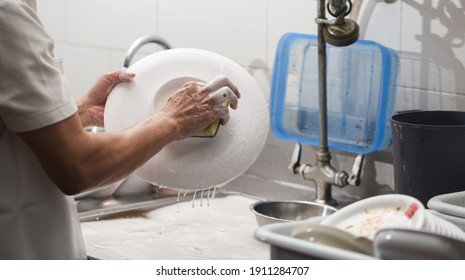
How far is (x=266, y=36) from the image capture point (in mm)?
2275

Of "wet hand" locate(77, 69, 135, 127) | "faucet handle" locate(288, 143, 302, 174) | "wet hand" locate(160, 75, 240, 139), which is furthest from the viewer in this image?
"faucet handle" locate(288, 143, 302, 174)

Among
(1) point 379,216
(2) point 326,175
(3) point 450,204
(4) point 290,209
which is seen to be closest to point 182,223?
(4) point 290,209

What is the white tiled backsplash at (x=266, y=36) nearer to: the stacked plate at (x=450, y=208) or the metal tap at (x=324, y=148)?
the metal tap at (x=324, y=148)

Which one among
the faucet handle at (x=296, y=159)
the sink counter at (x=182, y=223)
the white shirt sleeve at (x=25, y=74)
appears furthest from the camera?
the faucet handle at (x=296, y=159)

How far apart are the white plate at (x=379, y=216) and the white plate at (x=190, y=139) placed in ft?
1.63

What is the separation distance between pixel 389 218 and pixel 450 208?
289 mm

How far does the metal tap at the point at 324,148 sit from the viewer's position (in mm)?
1893

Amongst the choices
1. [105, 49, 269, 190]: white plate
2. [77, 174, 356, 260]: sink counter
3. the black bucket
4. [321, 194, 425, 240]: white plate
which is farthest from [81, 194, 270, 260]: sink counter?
[321, 194, 425, 240]: white plate

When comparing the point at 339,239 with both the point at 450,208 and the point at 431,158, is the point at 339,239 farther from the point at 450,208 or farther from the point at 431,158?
the point at 431,158

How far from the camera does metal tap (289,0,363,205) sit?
74.5 inches

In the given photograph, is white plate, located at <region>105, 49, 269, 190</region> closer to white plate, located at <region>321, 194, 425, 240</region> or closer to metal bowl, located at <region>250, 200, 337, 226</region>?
metal bowl, located at <region>250, 200, 337, 226</region>

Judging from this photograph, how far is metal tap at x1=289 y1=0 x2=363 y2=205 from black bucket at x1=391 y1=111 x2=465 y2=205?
304mm

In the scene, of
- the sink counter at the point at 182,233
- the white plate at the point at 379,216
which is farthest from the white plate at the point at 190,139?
the white plate at the point at 379,216
